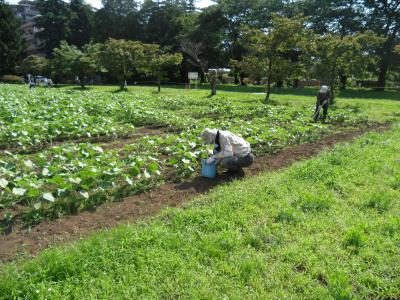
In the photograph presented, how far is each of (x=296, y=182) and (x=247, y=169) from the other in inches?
47.2

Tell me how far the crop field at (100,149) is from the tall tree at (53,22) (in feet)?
137

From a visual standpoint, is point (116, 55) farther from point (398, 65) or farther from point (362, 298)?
point (362, 298)

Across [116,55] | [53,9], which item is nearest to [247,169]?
[116,55]

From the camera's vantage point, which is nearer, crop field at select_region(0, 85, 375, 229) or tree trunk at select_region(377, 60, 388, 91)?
crop field at select_region(0, 85, 375, 229)

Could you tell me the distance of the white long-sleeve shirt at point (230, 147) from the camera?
5906 millimetres

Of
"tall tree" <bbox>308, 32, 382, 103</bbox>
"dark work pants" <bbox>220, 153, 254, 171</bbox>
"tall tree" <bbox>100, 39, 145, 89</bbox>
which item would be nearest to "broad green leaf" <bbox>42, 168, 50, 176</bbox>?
"dark work pants" <bbox>220, 153, 254, 171</bbox>

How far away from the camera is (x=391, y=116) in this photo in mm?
15086

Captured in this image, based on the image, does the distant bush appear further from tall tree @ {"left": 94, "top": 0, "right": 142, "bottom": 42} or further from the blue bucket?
the blue bucket

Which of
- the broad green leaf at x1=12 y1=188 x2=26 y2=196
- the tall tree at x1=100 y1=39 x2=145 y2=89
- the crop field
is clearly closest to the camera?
the broad green leaf at x1=12 y1=188 x2=26 y2=196

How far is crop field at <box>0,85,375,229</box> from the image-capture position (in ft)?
16.1

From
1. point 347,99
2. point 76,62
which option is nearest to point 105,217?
point 347,99

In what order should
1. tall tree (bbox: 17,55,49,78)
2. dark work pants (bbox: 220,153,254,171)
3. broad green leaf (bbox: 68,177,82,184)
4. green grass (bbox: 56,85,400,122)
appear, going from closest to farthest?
broad green leaf (bbox: 68,177,82,184), dark work pants (bbox: 220,153,254,171), green grass (bbox: 56,85,400,122), tall tree (bbox: 17,55,49,78)

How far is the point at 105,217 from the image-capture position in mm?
4719

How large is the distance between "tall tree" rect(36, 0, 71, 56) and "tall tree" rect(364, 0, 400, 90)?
135ft
